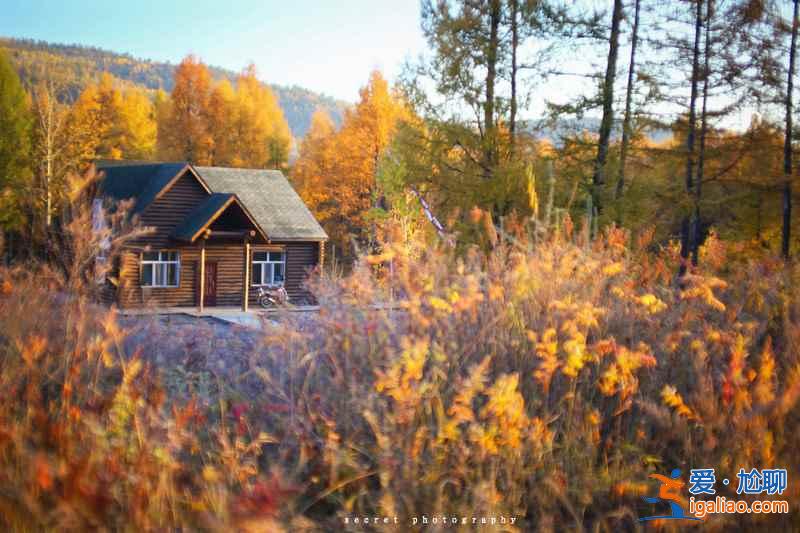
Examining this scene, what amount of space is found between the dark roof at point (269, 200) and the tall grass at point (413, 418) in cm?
2262

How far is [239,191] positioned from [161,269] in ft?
15.4

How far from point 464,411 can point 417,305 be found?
119 cm

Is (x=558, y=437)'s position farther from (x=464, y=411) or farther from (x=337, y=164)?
(x=337, y=164)

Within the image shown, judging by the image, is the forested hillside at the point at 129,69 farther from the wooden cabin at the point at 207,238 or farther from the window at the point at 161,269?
the window at the point at 161,269

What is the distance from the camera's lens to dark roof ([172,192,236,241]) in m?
25.4

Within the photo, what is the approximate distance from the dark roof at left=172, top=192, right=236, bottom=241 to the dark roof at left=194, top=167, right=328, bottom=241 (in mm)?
1460

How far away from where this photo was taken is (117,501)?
11.4 ft

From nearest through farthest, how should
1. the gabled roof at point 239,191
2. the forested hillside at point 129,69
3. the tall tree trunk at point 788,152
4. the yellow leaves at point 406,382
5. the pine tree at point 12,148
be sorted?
the yellow leaves at point 406,382 → the tall tree trunk at point 788,152 → the gabled roof at point 239,191 → the pine tree at point 12,148 → the forested hillside at point 129,69

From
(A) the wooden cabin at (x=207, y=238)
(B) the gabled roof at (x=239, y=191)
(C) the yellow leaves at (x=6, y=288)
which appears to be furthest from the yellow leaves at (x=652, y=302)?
(B) the gabled roof at (x=239, y=191)

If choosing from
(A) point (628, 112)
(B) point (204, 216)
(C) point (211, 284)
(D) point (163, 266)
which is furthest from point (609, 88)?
(D) point (163, 266)

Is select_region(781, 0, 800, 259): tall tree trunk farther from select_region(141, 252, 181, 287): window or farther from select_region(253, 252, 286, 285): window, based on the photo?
Answer: select_region(141, 252, 181, 287): window

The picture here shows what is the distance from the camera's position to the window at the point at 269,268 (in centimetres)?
2798

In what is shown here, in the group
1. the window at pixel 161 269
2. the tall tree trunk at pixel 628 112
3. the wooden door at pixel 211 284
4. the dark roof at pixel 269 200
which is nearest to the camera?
the tall tree trunk at pixel 628 112

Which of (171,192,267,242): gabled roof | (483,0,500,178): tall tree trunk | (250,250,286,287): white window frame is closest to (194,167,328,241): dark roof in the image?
(250,250,286,287): white window frame
